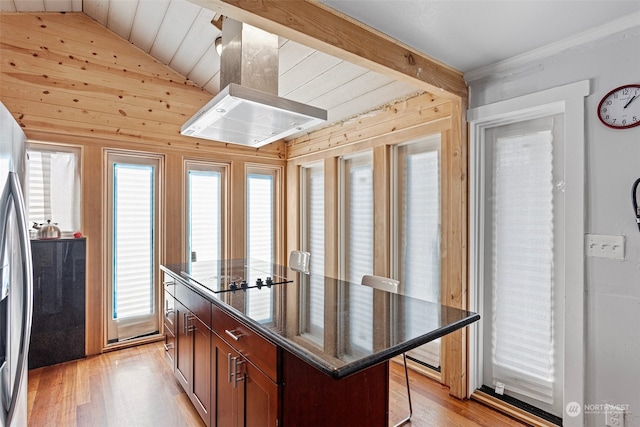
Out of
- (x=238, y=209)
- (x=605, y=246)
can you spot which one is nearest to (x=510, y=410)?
(x=605, y=246)

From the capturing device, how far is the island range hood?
1845mm

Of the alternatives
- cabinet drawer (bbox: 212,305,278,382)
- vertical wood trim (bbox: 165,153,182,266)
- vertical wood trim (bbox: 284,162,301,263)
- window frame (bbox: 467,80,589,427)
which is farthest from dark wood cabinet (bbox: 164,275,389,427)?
vertical wood trim (bbox: 284,162,301,263)

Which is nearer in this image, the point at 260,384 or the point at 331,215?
the point at 260,384

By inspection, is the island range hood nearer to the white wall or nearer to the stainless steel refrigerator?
the stainless steel refrigerator

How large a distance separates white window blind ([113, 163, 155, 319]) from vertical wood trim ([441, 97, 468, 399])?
2.99 m

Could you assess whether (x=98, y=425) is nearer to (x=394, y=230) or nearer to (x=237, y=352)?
(x=237, y=352)

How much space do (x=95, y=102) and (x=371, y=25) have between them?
2828 mm

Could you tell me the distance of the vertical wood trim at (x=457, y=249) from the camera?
99.3 inches

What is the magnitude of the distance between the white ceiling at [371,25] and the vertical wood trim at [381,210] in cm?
54

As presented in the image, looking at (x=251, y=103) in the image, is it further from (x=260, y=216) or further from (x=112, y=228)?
(x=260, y=216)

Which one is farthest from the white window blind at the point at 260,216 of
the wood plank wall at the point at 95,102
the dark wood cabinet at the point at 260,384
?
the dark wood cabinet at the point at 260,384

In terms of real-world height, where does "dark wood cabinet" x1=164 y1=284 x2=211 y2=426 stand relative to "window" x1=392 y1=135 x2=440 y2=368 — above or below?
below

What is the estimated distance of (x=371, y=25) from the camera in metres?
1.92

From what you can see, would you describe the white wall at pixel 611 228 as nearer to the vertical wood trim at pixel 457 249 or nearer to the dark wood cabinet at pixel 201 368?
the vertical wood trim at pixel 457 249
